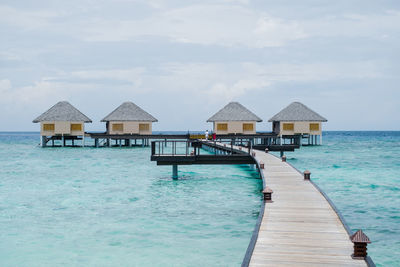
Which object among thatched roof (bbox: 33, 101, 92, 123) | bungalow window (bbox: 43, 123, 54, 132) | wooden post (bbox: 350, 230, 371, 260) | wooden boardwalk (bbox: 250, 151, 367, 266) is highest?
thatched roof (bbox: 33, 101, 92, 123)

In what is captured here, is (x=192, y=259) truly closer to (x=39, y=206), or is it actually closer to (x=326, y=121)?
(x=39, y=206)

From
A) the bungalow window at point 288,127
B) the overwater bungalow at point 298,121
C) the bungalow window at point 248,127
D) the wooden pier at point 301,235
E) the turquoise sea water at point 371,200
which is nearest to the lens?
the wooden pier at point 301,235

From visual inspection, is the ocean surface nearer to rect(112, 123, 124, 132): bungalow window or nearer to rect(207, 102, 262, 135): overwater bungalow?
rect(207, 102, 262, 135): overwater bungalow

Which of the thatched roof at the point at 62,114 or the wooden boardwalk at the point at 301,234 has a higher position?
the thatched roof at the point at 62,114

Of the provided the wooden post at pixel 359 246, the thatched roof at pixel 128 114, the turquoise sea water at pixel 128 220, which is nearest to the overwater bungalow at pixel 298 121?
the thatched roof at pixel 128 114

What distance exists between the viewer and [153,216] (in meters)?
14.0

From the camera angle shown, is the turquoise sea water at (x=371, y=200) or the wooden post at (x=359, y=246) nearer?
the wooden post at (x=359, y=246)

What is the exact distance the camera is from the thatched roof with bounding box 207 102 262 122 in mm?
52375

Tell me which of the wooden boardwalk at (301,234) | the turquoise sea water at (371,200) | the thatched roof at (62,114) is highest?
the thatched roof at (62,114)

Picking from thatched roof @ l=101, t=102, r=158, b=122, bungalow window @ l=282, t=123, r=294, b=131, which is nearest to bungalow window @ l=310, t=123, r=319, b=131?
bungalow window @ l=282, t=123, r=294, b=131

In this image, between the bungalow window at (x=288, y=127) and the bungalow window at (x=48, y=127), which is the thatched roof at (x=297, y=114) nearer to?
the bungalow window at (x=288, y=127)

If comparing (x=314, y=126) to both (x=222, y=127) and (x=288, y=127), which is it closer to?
(x=288, y=127)

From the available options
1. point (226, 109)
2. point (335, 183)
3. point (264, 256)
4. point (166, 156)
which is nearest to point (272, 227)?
point (264, 256)

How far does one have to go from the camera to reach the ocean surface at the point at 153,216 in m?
10.0
